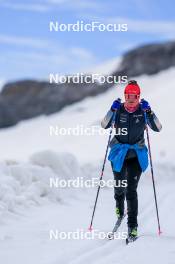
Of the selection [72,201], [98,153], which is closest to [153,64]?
[98,153]

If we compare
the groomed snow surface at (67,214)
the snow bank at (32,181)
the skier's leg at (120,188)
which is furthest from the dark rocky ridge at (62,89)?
the skier's leg at (120,188)

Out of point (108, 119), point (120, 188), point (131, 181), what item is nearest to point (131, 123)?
point (108, 119)

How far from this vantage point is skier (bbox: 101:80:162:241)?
29.8 feet

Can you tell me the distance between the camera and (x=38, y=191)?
12.9 m

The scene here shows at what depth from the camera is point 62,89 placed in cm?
5222

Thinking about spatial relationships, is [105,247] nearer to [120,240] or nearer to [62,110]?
[120,240]

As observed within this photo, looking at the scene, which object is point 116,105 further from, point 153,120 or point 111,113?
point 153,120

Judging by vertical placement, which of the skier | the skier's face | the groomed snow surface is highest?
the skier's face

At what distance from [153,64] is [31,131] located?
16.0 meters

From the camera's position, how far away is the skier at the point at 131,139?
9078 millimetres

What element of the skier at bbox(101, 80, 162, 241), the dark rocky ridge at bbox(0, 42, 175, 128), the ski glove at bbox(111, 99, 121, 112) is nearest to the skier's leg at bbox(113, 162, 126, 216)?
the skier at bbox(101, 80, 162, 241)

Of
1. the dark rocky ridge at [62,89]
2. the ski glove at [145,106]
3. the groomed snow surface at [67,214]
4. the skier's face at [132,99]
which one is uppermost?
the dark rocky ridge at [62,89]

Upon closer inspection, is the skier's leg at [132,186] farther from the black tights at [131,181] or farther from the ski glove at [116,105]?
the ski glove at [116,105]

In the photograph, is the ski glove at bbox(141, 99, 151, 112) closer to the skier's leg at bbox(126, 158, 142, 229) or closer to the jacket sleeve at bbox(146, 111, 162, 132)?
the jacket sleeve at bbox(146, 111, 162, 132)
